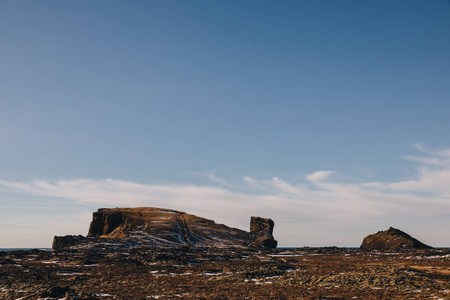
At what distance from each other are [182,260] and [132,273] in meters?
14.8

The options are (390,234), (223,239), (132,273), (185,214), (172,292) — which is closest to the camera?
(172,292)

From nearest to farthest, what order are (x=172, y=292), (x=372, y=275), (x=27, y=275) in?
(x=172, y=292), (x=372, y=275), (x=27, y=275)

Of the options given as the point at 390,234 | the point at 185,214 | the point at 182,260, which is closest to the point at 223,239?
the point at 185,214

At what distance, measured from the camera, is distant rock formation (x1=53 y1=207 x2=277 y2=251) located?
111562mm

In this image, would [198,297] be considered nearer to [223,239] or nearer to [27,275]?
[27,275]

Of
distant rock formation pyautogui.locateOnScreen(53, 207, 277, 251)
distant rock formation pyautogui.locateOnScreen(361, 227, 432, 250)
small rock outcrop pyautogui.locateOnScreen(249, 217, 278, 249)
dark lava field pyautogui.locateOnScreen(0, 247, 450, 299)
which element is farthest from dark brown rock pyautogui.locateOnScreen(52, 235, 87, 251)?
distant rock formation pyautogui.locateOnScreen(361, 227, 432, 250)

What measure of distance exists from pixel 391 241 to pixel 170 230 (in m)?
82.3

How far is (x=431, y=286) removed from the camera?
2756 cm

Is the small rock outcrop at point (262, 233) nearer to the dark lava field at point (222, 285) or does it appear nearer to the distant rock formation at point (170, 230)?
the distant rock formation at point (170, 230)

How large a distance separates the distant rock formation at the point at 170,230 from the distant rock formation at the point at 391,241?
124 ft

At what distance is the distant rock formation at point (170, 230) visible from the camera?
112 meters

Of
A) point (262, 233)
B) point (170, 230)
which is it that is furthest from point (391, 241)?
point (170, 230)

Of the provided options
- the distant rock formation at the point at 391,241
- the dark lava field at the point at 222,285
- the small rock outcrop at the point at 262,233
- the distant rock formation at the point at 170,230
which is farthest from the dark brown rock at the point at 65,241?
the distant rock formation at the point at 391,241

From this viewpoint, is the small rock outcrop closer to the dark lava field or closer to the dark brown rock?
the dark brown rock
